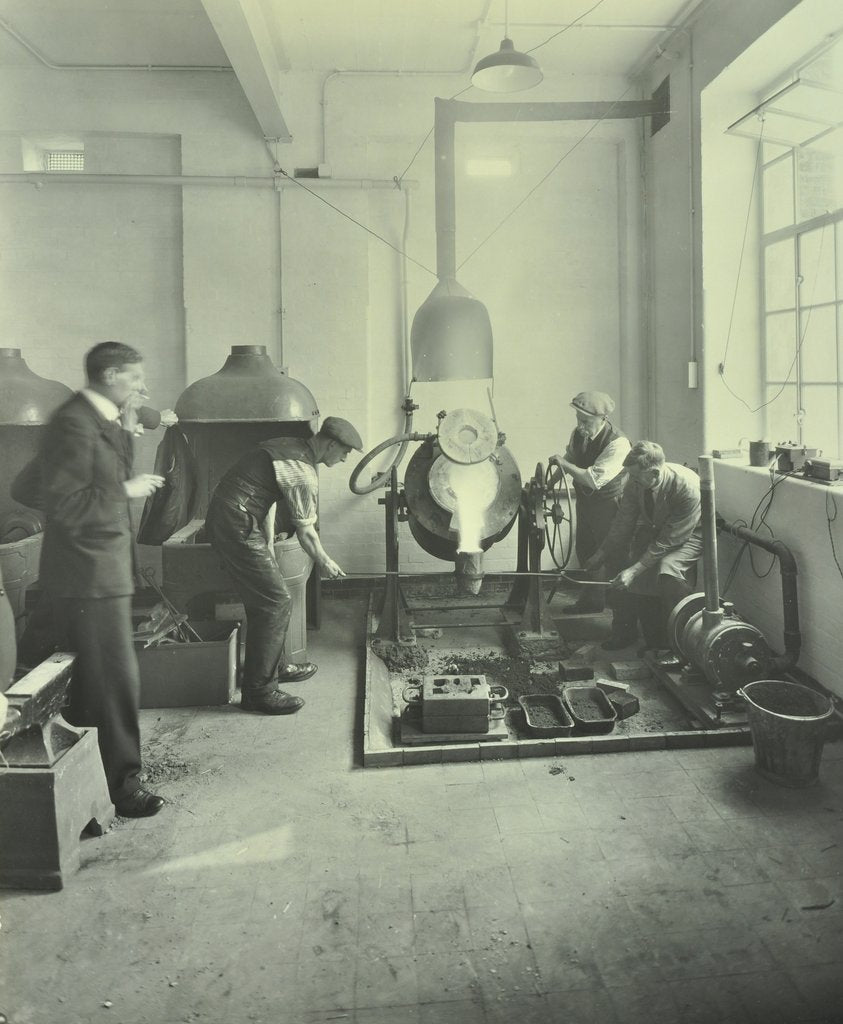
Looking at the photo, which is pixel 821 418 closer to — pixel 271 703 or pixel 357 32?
pixel 271 703

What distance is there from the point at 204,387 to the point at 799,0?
4312 mm

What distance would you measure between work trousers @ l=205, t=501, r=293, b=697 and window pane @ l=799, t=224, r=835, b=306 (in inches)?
147

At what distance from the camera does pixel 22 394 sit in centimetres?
550

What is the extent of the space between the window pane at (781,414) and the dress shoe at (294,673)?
3503 mm

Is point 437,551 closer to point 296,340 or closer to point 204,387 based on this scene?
point 204,387

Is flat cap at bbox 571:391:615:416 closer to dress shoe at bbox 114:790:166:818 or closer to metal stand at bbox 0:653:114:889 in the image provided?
dress shoe at bbox 114:790:166:818

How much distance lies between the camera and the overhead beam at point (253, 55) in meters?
4.66

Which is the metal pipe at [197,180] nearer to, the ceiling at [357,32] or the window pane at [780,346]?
the ceiling at [357,32]

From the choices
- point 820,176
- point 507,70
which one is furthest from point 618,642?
point 507,70

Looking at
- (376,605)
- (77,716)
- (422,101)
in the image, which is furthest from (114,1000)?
(422,101)

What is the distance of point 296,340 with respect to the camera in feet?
22.7

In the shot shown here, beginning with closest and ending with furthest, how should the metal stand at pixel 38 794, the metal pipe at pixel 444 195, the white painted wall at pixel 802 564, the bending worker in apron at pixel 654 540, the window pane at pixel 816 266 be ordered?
the metal stand at pixel 38 794, the white painted wall at pixel 802 564, the window pane at pixel 816 266, the bending worker in apron at pixel 654 540, the metal pipe at pixel 444 195

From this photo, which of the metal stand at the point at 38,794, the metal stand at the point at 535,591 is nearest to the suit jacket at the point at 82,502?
the metal stand at the point at 38,794

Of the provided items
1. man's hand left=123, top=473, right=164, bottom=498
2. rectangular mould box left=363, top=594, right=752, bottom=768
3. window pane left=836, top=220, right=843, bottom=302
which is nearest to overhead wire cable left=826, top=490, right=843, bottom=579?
rectangular mould box left=363, top=594, right=752, bottom=768
